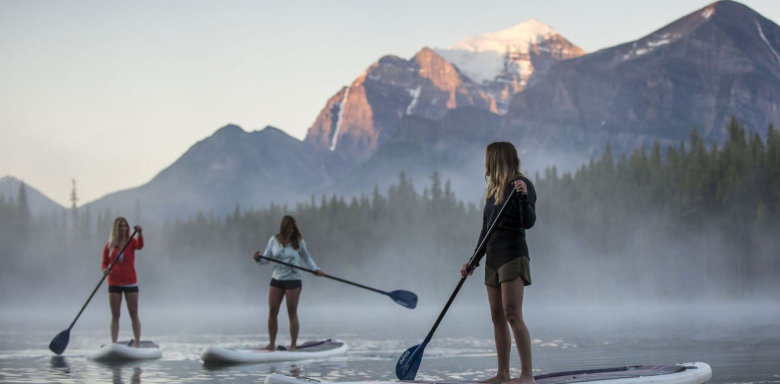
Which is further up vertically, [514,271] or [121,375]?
[514,271]

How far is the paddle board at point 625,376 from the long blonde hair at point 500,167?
211 centimetres

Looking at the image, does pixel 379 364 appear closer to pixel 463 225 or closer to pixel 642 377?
pixel 642 377

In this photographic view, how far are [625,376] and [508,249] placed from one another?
6.47 feet

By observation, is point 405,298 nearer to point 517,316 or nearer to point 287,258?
point 287,258

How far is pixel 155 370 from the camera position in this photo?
16.5 m

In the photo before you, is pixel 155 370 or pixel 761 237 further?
pixel 761 237

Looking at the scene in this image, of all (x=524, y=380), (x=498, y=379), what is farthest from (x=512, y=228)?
(x=498, y=379)

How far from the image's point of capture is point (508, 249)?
33.2ft

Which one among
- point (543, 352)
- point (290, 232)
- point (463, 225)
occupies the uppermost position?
point (463, 225)

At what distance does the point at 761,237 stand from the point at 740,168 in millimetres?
8684

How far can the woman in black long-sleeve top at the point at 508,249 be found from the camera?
10.0m

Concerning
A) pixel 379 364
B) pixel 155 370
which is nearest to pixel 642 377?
pixel 379 364

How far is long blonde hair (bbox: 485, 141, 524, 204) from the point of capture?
10.3m

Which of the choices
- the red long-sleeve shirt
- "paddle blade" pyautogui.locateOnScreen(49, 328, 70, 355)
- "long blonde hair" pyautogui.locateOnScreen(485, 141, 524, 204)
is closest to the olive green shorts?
"long blonde hair" pyautogui.locateOnScreen(485, 141, 524, 204)
